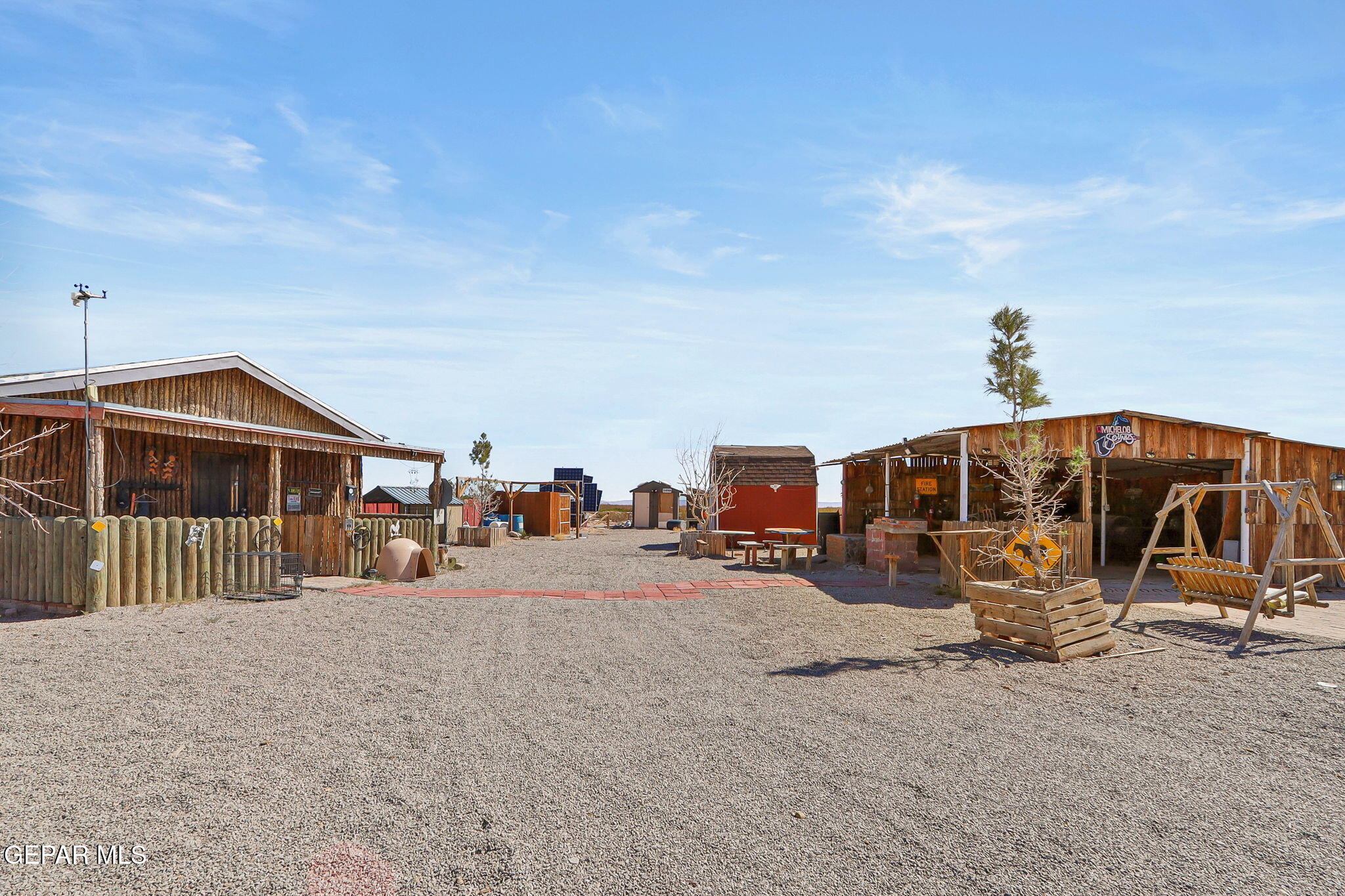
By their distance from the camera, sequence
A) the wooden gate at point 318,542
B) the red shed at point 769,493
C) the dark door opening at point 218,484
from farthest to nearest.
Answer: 1. the red shed at point 769,493
2. the dark door opening at point 218,484
3. the wooden gate at point 318,542

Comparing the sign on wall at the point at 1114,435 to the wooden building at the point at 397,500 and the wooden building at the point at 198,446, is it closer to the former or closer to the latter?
the wooden building at the point at 198,446

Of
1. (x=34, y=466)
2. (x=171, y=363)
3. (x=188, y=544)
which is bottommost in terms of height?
(x=188, y=544)

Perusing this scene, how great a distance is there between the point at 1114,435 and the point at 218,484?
691 inches

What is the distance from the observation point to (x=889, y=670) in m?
7.23

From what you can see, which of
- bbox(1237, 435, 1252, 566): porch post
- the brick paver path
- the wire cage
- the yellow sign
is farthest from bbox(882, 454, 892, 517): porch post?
the wire cage

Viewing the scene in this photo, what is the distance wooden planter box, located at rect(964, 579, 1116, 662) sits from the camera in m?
7.87

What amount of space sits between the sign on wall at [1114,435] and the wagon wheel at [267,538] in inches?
569

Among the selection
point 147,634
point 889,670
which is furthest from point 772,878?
point 147,634

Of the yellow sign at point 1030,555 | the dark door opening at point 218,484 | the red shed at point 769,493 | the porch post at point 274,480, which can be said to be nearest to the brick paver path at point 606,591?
the porch post at point 274,480

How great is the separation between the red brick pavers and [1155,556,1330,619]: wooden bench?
218 inches

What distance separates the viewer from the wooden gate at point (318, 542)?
14.0m

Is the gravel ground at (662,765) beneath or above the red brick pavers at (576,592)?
above

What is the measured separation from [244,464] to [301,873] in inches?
599

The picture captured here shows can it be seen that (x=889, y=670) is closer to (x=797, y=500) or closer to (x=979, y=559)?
(x=979, y=559)
